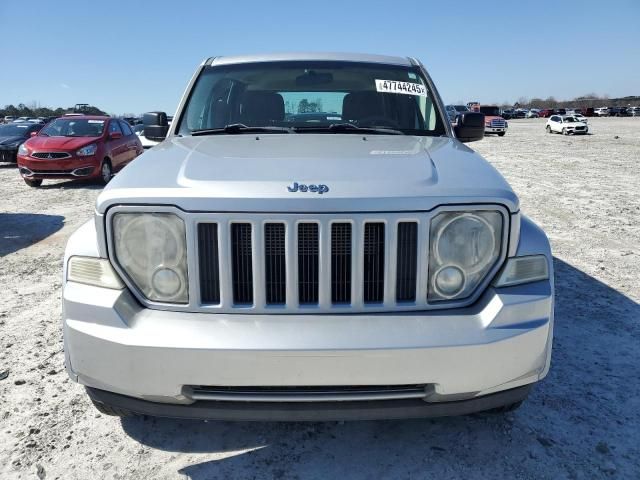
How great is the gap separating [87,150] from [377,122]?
9.59 metres

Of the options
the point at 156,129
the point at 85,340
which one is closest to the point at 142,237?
the point at 85,340

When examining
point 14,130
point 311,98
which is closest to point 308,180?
point 311,98

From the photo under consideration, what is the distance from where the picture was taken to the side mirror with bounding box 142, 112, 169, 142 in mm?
3779

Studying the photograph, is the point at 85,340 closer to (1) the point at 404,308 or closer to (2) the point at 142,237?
(2) the point at 142,237

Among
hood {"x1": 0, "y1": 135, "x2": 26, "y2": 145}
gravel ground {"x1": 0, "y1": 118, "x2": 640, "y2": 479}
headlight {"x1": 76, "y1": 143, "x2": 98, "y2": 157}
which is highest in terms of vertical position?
hood {"x1": 0, "y1": 135, "x2": 26, "y2": 145}

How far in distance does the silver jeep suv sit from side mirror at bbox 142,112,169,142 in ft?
5.56

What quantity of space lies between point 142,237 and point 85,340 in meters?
0.45

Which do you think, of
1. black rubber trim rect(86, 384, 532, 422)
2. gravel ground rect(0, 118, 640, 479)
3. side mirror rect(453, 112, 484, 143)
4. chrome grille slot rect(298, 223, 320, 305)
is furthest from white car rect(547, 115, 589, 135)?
chrome grille slot rect(298, 223, 320, 305)

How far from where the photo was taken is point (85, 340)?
6.48 feet

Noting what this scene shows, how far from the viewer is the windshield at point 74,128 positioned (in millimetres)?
12039

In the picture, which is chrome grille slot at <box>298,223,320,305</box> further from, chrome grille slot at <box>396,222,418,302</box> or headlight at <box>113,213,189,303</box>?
headlight at <box>113,213,189,303</box>

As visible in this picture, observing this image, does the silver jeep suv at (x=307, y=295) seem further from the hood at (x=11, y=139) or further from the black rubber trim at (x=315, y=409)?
the hood at (x=11, y=139)

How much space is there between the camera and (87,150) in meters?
11.2

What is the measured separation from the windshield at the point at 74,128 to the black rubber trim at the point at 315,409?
37.3 feet
